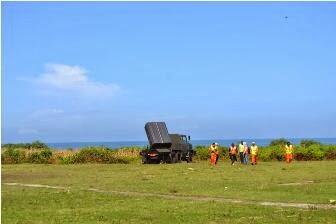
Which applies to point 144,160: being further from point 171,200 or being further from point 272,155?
point 171,200

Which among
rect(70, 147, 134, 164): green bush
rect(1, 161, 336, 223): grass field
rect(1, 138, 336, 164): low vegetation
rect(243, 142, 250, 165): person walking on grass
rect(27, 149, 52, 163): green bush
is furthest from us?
rect(27, 149, 52, 163): green bush

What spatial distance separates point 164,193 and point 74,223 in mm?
7745

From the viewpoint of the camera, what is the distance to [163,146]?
49.2 metres

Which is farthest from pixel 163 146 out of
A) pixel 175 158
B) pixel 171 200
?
pixel 171 200

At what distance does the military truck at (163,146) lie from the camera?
48.3 metres

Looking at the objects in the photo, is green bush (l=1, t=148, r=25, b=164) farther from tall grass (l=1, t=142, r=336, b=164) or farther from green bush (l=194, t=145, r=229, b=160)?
green bush (l=194, t=145, r=229, b=160)

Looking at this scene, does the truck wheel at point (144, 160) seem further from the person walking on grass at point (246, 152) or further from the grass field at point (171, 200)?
the grass field at point (171, 200)

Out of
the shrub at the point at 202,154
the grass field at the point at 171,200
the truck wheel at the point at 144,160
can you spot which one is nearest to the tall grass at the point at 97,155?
the truck wheel at the point at 144,160

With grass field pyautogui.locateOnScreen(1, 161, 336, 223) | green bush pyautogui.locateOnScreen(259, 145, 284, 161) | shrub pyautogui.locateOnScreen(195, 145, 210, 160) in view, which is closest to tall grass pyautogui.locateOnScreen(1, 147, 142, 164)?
shrub pyautogui.locateOnScreen(195, 145, 210, 160)

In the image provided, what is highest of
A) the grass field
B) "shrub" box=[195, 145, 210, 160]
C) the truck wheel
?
"shrub" box=[195, 145, 210, 160]

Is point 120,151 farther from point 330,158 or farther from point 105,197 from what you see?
point 105,197

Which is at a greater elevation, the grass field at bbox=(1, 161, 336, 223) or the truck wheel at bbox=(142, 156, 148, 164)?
the truck wheel at bbox=(142, 156, 148, 164)

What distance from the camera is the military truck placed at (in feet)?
159

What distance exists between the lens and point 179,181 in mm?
27156
